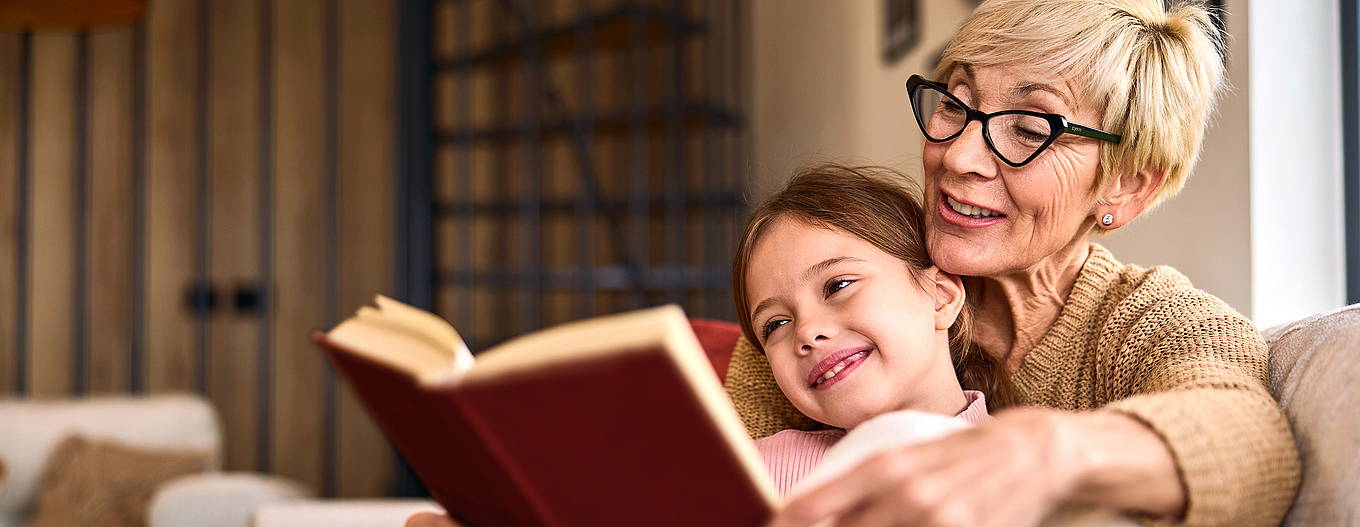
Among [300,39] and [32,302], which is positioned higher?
[300,39]

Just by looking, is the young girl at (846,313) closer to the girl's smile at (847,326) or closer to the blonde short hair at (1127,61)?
the girl's smile at (847,326)

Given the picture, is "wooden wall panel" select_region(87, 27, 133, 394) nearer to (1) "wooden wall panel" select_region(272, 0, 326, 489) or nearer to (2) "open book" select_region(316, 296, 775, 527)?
(1) "wooden wall panel" select_region(272, 0, 326, 489)

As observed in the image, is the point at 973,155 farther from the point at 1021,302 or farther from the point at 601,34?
the point at 601,34

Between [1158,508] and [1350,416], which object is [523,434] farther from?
[1350,416]

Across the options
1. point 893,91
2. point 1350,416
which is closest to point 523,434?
point 1350,416

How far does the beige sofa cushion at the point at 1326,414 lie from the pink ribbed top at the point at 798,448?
26 cm

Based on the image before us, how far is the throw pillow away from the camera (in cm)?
220

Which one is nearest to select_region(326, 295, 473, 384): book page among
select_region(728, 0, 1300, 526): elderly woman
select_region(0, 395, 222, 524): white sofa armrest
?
select_region(728, 0, 1300, 526): elderly woman

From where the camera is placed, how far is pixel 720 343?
1.38 m

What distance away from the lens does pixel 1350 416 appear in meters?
0.63

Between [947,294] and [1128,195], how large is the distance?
0.21 meters

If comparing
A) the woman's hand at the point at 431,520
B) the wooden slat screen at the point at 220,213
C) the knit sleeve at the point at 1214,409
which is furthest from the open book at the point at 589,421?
the wooden slat screen at the point at 220,213

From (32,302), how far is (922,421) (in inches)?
164

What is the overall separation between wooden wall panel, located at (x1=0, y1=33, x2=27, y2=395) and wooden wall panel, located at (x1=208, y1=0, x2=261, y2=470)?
0.68 metres
